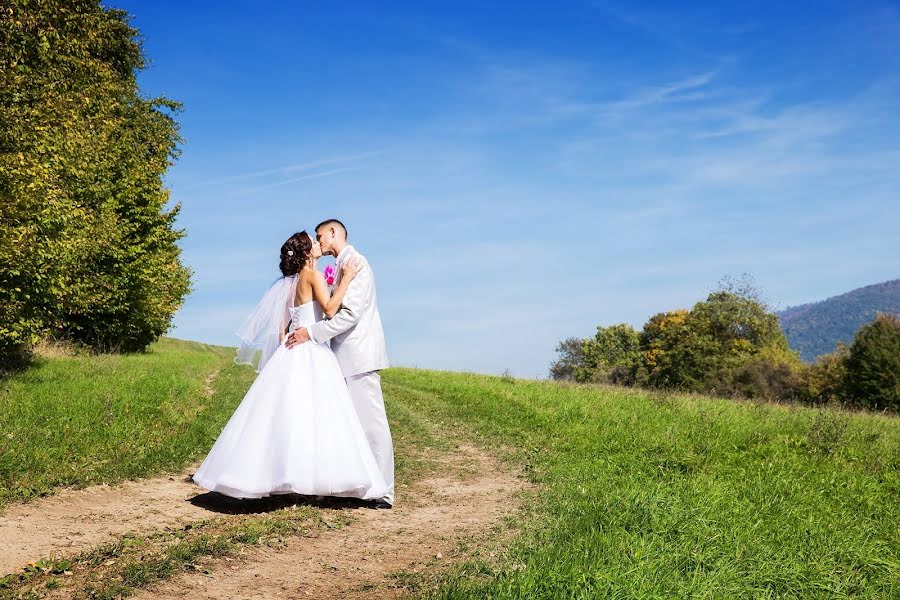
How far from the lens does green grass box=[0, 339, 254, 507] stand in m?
9.75

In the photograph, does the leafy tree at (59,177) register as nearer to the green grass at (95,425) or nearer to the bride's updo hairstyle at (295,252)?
the green grass at (95,425)

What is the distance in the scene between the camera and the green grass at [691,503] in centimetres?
570

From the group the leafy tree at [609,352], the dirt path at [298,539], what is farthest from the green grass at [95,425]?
the leafy tree at [609,352]

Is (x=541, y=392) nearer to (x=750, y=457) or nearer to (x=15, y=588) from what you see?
(x=750, y=457)

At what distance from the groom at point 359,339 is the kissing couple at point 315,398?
1 centimetres

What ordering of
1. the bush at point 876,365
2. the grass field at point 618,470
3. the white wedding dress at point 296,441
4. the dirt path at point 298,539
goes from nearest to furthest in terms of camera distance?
the dirt path at point 298,539 < the grass field at point 618,470 < the white wedding dress at point 296,441 < the bush at point 876,365

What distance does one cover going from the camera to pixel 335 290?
8773mm

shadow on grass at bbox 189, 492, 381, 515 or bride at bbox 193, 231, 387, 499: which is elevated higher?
bride at bbox 193, 231, 387, 499

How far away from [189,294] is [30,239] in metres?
33.2

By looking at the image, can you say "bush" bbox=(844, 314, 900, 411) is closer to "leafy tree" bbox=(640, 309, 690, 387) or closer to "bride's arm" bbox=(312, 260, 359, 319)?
"leafy tree" bbox=(640, 309, 690, 387)

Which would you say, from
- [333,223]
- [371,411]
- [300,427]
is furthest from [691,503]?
[333,223]

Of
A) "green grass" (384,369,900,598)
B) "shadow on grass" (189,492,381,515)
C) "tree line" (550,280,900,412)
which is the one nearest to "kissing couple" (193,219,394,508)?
"shadow on grass" (189,492,381,515)

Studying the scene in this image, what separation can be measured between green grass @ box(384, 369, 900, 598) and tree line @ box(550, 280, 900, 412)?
99.5 feet

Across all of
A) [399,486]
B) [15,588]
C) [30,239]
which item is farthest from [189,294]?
[15,588]
